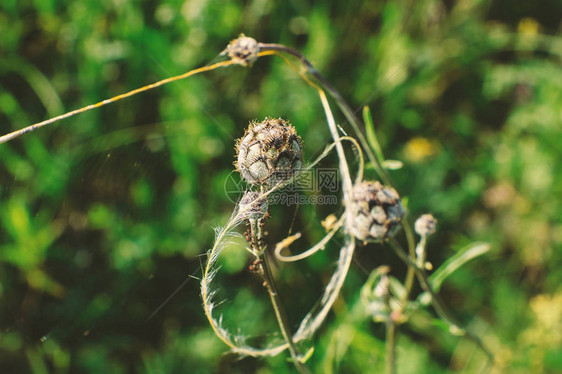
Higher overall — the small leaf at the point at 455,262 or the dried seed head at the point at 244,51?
the dried seed head at the point at 244,51

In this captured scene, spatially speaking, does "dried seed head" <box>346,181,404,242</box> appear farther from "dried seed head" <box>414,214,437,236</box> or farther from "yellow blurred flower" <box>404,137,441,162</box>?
"yellow blurred flower" <box>404,137,441,162</box>

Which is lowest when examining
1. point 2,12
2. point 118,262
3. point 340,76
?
point 118,262

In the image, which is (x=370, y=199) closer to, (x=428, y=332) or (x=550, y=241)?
(x=428, y=332)

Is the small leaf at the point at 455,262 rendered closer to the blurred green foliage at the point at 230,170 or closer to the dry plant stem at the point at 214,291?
the dry plant stem at the point at 214,291

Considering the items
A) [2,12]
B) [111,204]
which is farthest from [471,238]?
[2,12]

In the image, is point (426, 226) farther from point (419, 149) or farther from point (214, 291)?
point (419, 149)

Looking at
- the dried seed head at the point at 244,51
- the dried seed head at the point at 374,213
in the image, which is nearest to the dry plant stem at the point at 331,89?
the dried seed head at the point at 244,51
